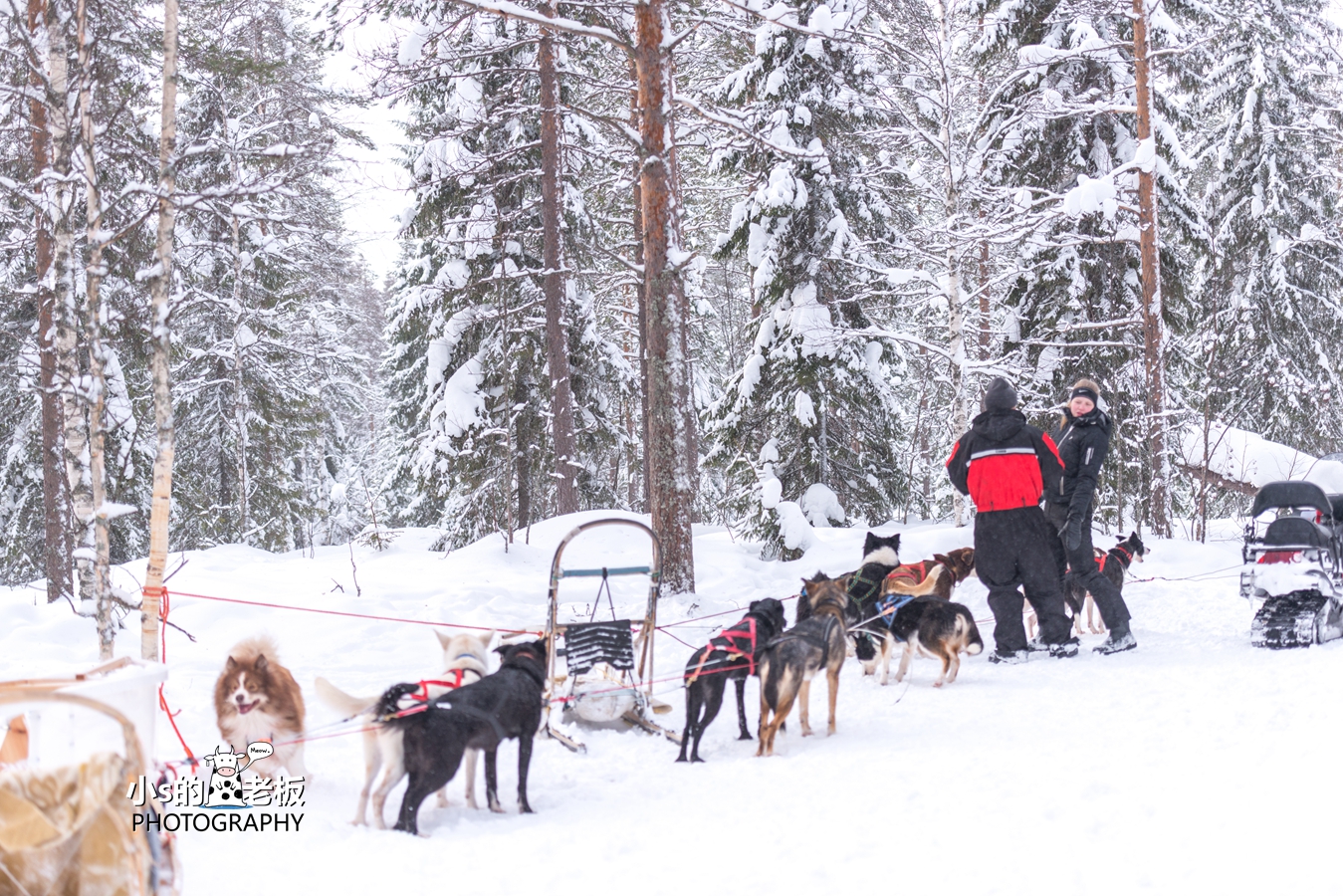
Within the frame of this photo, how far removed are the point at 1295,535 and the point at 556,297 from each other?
9.74 metres

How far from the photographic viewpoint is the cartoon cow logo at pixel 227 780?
11.9 ft

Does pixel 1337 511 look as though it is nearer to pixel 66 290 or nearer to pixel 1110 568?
pixel 1110 568

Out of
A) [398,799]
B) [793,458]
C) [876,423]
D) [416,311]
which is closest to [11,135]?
[416,311]

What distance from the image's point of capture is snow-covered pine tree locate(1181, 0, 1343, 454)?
61.5 ft

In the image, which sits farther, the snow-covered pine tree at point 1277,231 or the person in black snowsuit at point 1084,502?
the snow-covered pine tree at point 1277,231

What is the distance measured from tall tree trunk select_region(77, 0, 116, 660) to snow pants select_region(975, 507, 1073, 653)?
6.55 metres

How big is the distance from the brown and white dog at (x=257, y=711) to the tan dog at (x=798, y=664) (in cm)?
243

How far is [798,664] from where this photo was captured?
16.2 ft

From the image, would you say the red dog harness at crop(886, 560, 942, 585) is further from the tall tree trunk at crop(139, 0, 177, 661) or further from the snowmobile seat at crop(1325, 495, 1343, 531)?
the tall tree trunk at crop(139, 0, 177, 661)

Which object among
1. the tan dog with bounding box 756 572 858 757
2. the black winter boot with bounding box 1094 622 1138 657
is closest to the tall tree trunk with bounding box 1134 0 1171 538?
the black winter boot with bounding box 1094 622 1138 657

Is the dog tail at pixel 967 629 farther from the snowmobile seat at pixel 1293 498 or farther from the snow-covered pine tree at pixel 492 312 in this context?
the snow-covered pine tree at pixel 492 312

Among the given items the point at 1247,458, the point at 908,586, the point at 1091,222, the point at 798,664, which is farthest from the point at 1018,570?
the point at 1247,458

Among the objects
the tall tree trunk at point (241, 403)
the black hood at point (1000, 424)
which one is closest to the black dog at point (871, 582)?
the black hood at point (1000, 424)

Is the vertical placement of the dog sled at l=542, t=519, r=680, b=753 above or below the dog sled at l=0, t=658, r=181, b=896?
below
